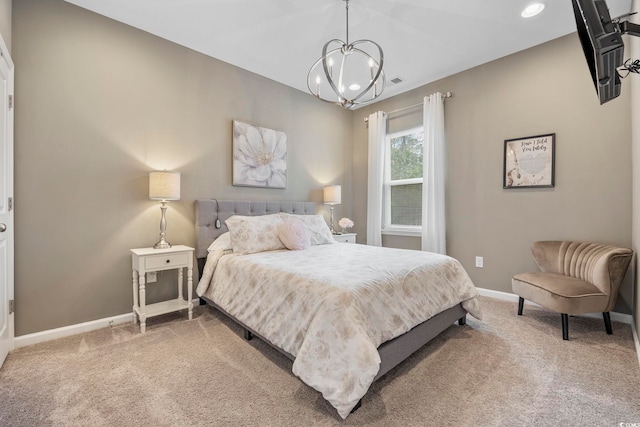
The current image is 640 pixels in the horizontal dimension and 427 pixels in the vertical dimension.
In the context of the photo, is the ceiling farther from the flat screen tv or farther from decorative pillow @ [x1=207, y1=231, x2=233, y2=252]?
decorative pillow @ [x1=207, y1=231, x2=233, y2=252]

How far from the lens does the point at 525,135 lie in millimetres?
3133

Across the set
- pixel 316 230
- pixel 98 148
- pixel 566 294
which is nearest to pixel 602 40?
pixel 566 294

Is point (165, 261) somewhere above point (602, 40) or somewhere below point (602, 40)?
below

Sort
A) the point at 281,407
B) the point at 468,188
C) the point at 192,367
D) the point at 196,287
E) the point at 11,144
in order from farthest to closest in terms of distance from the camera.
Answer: the point at 468,188
the point at 196,287
the point at 11,144
the point at 192,367
the point at 281,407

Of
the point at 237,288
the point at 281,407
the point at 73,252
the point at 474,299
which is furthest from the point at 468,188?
the point at 73,252

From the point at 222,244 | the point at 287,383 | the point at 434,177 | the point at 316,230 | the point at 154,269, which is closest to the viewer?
the point at 287,383

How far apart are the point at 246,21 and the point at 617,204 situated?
391 cm

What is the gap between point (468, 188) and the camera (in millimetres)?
3566

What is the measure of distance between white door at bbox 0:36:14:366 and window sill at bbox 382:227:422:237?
4.08 m

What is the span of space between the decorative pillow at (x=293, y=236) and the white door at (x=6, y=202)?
205cm

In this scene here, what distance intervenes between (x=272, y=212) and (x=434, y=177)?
7.24 ft

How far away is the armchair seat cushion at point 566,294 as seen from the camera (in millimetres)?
2217

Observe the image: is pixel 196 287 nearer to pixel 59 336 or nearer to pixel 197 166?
pixel 59 336

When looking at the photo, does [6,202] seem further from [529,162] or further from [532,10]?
[529,162]
